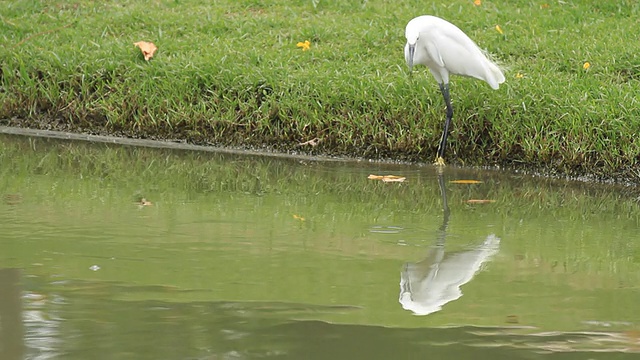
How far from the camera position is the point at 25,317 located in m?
3.30

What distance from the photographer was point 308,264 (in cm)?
413

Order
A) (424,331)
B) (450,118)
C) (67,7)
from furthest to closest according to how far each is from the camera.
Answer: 1. (67,7)
2. (450,118)
3. (424,331)

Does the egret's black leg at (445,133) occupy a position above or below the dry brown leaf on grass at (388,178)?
above

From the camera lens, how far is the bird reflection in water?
3.62m

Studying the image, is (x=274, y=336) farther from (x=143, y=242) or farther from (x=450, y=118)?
(x=450, y=118)

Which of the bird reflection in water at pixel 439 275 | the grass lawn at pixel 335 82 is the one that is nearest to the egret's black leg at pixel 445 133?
the grass lawn at pixel 335 82

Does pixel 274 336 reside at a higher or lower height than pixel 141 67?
lower

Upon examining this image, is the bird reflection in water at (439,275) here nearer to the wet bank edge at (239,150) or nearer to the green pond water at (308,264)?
the green pond water at (308,264)

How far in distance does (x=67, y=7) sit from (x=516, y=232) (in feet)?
20.5

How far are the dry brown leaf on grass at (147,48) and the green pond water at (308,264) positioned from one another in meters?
1.74

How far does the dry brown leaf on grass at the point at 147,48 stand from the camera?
826cm

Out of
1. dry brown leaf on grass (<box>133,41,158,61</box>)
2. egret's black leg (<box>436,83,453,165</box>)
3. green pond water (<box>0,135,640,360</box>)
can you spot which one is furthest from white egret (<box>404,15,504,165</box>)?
dry brown leaf on grass (<box>133,41,158,61</box>)

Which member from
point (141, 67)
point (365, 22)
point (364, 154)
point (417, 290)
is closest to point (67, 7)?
point (141, 67)

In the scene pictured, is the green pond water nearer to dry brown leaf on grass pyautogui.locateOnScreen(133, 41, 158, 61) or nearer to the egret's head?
the egret's head
